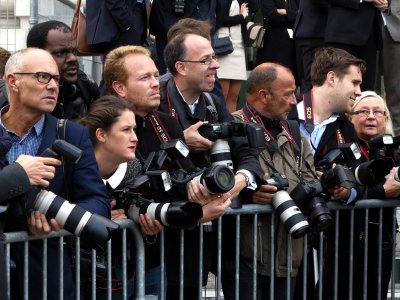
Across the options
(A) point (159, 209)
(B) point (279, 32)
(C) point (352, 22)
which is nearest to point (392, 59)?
(C) point (352, 22)

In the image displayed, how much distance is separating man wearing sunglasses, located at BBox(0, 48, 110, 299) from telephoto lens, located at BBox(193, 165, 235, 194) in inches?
23.6

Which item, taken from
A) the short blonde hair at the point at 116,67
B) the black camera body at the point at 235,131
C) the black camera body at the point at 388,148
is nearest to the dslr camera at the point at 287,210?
the black camera body at the point at 235,131

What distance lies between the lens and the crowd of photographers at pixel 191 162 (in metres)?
6.07

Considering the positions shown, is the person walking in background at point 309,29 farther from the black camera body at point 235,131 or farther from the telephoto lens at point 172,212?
the telephoto lens at point 172,212

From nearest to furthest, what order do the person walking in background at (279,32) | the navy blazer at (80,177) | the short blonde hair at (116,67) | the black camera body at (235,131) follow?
the navy blazer at (80,177) < the black camera body at (235,131) < the short blonde hair at (116,67) < the person walking in background at (279,32)

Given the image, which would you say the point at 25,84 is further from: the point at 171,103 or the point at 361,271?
the point at 361,271

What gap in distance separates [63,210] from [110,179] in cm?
100

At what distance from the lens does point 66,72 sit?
7461 mm

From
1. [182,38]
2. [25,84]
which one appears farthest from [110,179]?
[182,38]

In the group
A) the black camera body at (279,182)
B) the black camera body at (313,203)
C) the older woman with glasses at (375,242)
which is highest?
the black camera body at (279,182)

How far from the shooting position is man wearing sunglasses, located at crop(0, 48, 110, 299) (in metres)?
6.10

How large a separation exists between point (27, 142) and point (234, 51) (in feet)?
15.0

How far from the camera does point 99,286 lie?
6480mm

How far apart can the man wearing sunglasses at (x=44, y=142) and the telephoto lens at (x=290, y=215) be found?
127 cm
